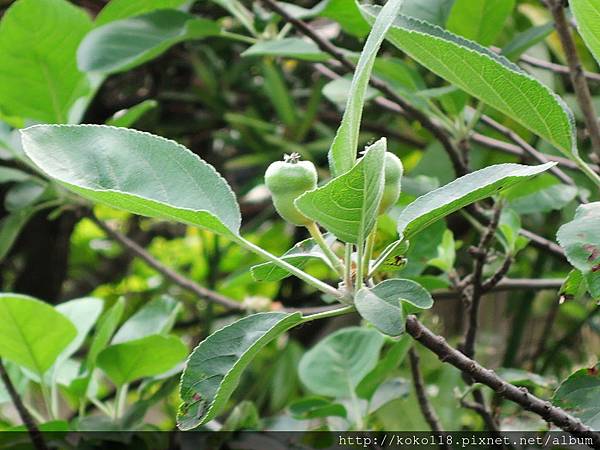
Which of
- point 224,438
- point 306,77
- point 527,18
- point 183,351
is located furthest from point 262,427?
point 306,77

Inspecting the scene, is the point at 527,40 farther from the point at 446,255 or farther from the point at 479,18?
the point at 446,255

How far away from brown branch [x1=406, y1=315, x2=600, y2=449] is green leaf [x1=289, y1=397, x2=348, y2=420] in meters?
0.33

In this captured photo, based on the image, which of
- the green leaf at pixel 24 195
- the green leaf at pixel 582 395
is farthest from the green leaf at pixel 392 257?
the green leaf at pixel 24 195

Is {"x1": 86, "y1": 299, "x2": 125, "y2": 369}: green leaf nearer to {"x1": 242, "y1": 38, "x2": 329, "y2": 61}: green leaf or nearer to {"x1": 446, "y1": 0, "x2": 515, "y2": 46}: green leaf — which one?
{"x1": 242, "y1": 38, "x2": 329, "y2": 61}: green leaf

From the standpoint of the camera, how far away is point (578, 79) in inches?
24.6

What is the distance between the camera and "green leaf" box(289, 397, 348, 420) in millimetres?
752

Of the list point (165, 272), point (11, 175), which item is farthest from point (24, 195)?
point (165, 272)

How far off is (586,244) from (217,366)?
0.21m

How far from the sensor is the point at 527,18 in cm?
127

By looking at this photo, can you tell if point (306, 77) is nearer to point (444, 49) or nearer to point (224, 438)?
point (224, 438)

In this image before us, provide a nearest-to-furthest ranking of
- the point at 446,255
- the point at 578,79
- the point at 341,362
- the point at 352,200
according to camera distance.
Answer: the point at 352,200, the point at 578,79, the point at 446,255, the point at 341,362

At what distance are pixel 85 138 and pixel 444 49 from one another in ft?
0.70

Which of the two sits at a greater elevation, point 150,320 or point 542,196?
point 542,196

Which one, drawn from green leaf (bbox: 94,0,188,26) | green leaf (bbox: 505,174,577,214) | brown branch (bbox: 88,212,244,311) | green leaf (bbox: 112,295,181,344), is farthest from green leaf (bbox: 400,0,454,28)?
brown branch (bbox: 88,212,244,311)
